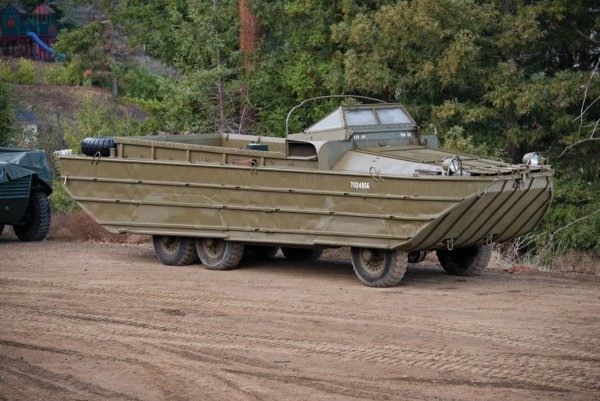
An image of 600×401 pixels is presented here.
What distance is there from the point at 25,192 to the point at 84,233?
181cm

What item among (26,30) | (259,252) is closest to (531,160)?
(259,252)

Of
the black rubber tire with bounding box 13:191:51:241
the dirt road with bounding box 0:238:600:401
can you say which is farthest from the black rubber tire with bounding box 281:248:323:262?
the black rubber tire with bounding box 13:191:51:241

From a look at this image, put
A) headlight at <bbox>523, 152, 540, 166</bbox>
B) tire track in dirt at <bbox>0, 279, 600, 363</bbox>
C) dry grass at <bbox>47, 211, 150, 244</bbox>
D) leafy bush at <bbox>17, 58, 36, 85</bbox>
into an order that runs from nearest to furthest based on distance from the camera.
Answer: tire track in dirt at <bbox>0, 279, 600, 363</bbox>
headlight at <bbox>523, 152, 540, 166</bbox>
dry grass at <bbox>47, 211, 150, 244</bbox>
leafy bush at <bbox>17, 58, 36, 85</bbox>

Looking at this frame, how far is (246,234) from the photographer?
13648 mm

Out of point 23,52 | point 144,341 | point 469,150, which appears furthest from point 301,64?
point 23,52

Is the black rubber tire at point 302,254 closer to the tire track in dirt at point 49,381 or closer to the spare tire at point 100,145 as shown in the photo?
the spare tire at point 100,145

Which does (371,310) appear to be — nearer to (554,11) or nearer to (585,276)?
(585,276)

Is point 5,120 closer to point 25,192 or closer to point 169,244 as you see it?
point 25,192

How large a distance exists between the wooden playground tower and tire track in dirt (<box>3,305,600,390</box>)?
35.2 m

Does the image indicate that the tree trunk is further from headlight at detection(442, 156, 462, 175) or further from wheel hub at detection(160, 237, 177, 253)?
headlight at detection(442, 156, 462, 175)

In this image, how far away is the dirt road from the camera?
8570 mm

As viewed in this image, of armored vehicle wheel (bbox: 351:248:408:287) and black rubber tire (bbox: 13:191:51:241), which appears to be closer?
armored vehicle wheel (bbox: 351:248:408:287)

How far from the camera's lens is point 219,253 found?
14242 mm

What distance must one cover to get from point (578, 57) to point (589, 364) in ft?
41.2
